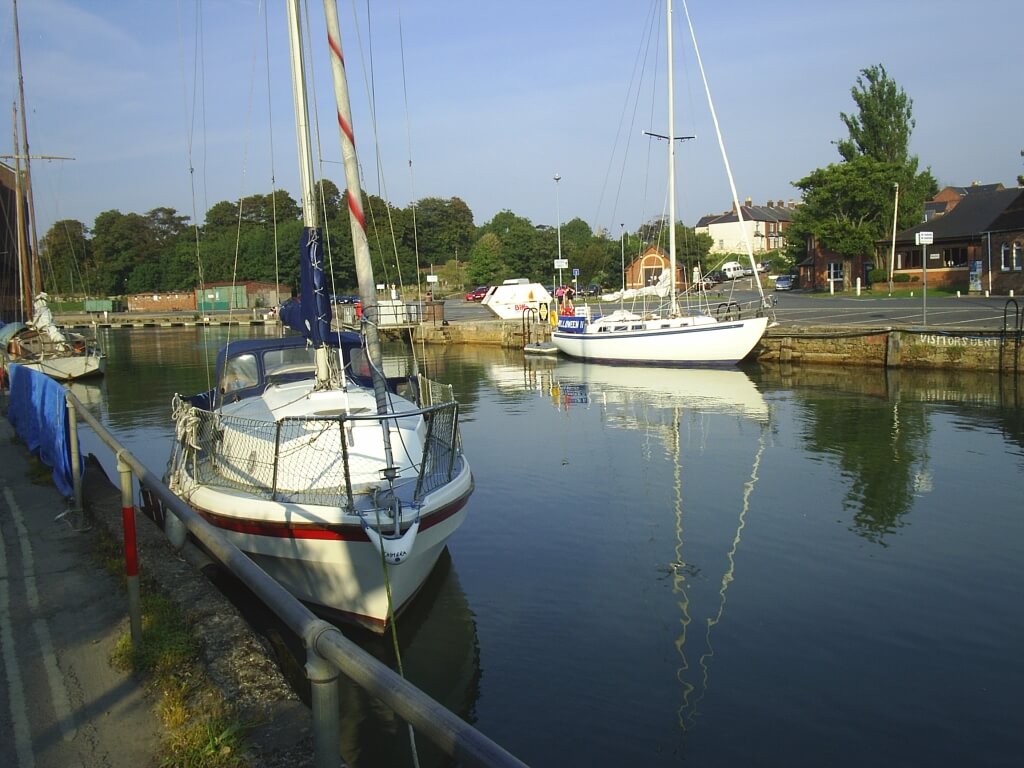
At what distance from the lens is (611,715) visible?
23.5 feet

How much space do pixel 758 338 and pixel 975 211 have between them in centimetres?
3174

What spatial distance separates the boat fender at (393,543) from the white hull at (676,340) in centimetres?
2557

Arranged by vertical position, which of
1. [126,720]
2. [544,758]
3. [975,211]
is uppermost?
[975,211]

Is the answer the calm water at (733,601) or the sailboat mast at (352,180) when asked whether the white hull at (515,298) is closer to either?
the calm water at (733,601)

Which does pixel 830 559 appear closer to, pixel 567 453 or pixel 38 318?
pixel 567 453

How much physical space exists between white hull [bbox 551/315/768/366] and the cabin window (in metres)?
22.8

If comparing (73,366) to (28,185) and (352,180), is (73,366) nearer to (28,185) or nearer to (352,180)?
(28,185)

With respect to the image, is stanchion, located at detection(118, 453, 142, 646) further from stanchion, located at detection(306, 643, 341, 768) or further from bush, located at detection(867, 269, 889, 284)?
bush, located at detection(867, 269, 889, 284)

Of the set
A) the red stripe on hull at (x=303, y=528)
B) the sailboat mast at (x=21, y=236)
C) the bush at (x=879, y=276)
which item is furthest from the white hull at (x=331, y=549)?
the bush at (x=879, y=276)

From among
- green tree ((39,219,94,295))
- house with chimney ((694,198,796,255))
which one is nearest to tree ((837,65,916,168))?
house with chimney ((694,198,796,255))

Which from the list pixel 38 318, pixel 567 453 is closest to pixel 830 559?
pixel 567 453

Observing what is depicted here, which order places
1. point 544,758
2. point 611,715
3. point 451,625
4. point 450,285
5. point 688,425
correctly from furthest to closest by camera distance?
point 450,285 < point 688,425 < point 451,625 < point 611,715 < point 544,758

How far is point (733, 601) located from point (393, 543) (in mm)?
4098

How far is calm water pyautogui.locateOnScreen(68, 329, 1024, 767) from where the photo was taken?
22.7 ft
